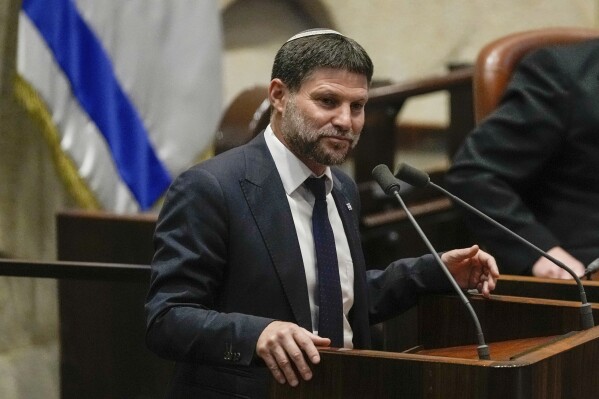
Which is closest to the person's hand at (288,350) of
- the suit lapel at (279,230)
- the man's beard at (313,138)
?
the suit lapel at (279,230)

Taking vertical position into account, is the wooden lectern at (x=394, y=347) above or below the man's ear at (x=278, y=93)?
below

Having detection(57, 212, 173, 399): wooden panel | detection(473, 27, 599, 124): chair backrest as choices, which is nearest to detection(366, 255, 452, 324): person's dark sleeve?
detection(473, 27, 599, 124): chair backrest

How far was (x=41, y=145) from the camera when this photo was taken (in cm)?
407

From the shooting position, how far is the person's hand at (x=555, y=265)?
302 cm

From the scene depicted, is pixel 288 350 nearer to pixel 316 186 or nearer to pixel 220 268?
pixel 220 268

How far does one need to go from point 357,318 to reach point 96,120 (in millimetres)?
1927

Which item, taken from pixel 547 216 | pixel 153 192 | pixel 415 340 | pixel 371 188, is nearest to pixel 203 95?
pixel 153 192

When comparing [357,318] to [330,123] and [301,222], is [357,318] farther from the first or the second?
[330,123]

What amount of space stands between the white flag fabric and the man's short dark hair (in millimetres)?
1807

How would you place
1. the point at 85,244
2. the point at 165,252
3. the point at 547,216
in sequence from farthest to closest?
the point at 85,244 → the point at 547,216 → the point at 165,252

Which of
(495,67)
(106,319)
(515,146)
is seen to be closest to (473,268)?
(515,146)

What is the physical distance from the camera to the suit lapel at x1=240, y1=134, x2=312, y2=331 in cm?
219

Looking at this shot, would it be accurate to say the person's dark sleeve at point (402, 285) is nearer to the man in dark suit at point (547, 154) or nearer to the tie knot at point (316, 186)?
the tie knot at point (316, 186)

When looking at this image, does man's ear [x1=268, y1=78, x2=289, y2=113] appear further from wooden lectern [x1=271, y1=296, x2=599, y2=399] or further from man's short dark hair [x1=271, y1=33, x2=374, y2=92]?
wooden lectern [x1=271, y1=296, x2=599, y2=399]
